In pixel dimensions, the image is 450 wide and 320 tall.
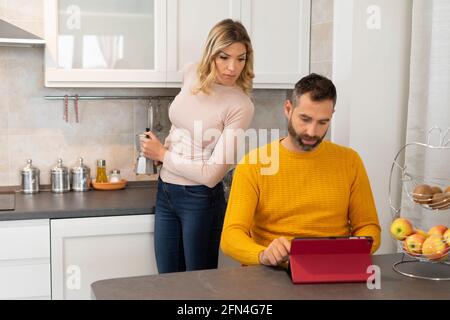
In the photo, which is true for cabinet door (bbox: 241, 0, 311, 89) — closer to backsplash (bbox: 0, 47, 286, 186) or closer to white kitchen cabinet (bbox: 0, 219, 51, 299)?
backsplash (bbox: 0, 47, 286, 186)

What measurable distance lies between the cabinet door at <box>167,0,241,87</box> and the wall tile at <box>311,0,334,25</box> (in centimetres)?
43

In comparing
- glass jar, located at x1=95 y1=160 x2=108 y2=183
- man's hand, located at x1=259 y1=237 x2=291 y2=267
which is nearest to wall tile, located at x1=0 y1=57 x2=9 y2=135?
glass jar, located at x1=95 y1=160 x2=108 y2=183

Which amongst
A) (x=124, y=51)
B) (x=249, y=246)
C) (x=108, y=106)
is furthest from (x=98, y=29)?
(x=249, y=246)

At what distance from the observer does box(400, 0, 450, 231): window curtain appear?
88.7 inches

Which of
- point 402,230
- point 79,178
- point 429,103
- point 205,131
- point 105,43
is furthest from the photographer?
point 79,178

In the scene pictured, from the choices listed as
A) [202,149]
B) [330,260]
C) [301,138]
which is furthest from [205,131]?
[330,260]

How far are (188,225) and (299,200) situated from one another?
644 millimetres

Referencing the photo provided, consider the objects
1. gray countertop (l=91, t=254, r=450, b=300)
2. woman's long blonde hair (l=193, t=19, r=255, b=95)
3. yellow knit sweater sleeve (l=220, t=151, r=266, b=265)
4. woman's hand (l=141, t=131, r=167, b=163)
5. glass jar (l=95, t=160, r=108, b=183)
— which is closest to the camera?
gray countertop (l=91, t=254, r=450, b=300)

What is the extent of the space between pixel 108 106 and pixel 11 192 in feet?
2.09

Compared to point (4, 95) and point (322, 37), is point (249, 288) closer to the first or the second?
point (322, 37)

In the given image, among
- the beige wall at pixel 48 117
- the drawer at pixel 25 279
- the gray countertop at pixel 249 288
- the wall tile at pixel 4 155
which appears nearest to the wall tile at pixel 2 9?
the beige wall at pixel 48 117

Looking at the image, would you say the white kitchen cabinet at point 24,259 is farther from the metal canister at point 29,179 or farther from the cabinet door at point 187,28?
the cabinet door at point 187,28

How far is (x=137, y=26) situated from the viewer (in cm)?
286

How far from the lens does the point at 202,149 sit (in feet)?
8.27
